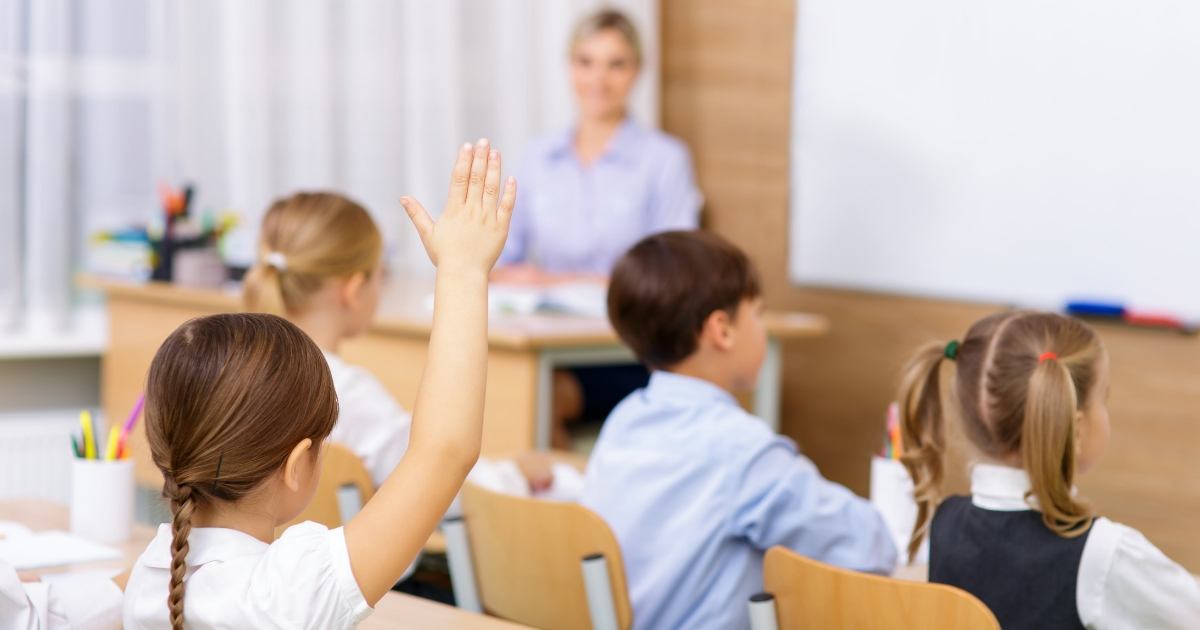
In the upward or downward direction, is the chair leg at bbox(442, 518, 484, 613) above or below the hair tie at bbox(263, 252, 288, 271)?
below

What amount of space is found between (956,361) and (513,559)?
588 millimetres

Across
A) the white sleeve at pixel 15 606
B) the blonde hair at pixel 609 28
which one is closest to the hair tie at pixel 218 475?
the white sleeve at pixel 15 606

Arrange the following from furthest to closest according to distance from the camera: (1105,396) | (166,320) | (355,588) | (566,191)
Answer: (566,191), (166,320), (1105,396), (355,588)

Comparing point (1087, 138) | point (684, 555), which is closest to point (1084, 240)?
point (1087, 138)

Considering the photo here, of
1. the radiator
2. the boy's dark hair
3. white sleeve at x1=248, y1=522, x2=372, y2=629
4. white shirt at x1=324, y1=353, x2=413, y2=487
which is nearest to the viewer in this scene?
white sleeve at x1=248, y1=522, x2=372, y2=629

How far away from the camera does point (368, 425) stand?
1775 millimetres

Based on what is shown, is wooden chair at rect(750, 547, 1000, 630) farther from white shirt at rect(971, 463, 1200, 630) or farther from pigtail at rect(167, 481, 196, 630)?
pigtail at rect(167, 481, 196, 630)

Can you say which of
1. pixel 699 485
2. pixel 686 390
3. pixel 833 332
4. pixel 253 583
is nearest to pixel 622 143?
pixel 833 332

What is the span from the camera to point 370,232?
187cm

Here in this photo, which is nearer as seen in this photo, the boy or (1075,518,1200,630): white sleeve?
(1075,518,1200,630): white sleeve

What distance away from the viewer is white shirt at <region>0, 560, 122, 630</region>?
3.19 feet

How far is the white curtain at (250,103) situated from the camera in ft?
10.0

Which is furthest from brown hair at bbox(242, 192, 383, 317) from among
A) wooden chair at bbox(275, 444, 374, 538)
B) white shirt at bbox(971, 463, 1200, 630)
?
white shirt at bbox(971, 463, 1200, 630)

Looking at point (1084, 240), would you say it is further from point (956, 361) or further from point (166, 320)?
point (166, 320)
